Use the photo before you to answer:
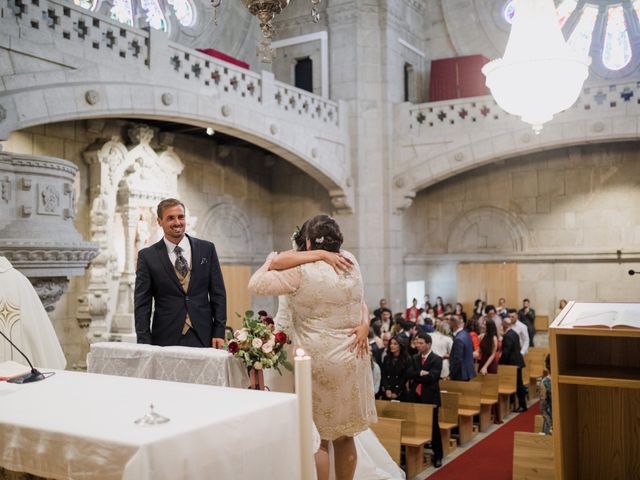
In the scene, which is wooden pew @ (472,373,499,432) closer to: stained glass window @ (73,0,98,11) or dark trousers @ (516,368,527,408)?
dark trousers @ (516,368,527,408)

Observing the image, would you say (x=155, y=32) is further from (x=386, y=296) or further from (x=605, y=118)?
(x=605, y=118)

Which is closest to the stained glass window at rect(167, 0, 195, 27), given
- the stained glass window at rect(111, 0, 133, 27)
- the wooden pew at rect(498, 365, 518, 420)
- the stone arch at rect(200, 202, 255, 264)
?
the stained glass window at rect(111, 0, 133, 27)

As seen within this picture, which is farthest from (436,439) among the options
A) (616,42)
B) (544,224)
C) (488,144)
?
(616,42)

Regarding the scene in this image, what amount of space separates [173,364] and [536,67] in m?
4.91

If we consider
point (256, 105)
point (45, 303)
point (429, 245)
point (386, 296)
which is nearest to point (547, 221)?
point (429, 245)

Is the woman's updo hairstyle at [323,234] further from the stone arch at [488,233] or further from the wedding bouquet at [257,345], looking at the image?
the stone arch at [488,233]

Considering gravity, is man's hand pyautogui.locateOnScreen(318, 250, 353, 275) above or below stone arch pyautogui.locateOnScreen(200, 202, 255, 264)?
below

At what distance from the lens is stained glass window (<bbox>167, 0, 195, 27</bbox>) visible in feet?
47.6

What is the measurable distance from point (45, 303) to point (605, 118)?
1145 centimetres

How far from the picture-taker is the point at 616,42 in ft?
51.9

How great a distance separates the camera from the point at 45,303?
6.30 m

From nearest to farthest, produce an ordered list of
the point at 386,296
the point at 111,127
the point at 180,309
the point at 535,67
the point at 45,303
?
the point at 180,309 < the point at 45,303 < the point at 535,67 < the point at 111,127 < the point at 386,296

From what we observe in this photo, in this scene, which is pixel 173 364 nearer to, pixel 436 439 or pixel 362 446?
pixel 362 446

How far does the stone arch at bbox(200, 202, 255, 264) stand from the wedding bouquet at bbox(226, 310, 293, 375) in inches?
425
